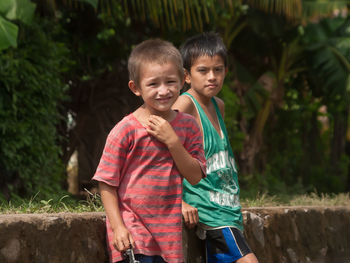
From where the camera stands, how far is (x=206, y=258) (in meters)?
3.52

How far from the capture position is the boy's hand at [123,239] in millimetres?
2660

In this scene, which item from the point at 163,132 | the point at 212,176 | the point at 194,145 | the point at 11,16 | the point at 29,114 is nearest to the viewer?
the point at 163,132

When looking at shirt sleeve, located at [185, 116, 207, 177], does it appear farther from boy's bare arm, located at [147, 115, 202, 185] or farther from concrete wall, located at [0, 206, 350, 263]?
concrete wall, located at [0, 206, 350, 263]

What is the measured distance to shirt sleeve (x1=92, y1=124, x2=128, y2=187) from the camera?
8.94 feet

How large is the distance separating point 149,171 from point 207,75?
996 millimetres

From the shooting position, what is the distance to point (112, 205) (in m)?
2.72

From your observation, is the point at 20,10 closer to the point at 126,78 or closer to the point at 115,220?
the point at 115,220

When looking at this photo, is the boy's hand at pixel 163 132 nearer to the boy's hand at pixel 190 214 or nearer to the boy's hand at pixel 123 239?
the boy's hand at pixel 123 239

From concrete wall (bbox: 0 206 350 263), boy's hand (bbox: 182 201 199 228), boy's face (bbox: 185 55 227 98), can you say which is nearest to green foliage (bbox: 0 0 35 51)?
boy's face (bbox: 185 55 227 98)

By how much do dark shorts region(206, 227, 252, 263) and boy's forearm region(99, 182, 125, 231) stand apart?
79 centimetres

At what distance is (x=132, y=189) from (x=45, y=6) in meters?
5.08

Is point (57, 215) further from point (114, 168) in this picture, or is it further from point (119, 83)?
point (119, 83)

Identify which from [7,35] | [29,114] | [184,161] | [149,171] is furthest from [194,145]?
[29,114]

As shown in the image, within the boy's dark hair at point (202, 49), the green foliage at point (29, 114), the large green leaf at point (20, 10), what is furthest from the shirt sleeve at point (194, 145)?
the green foliage at point (29, 114)
